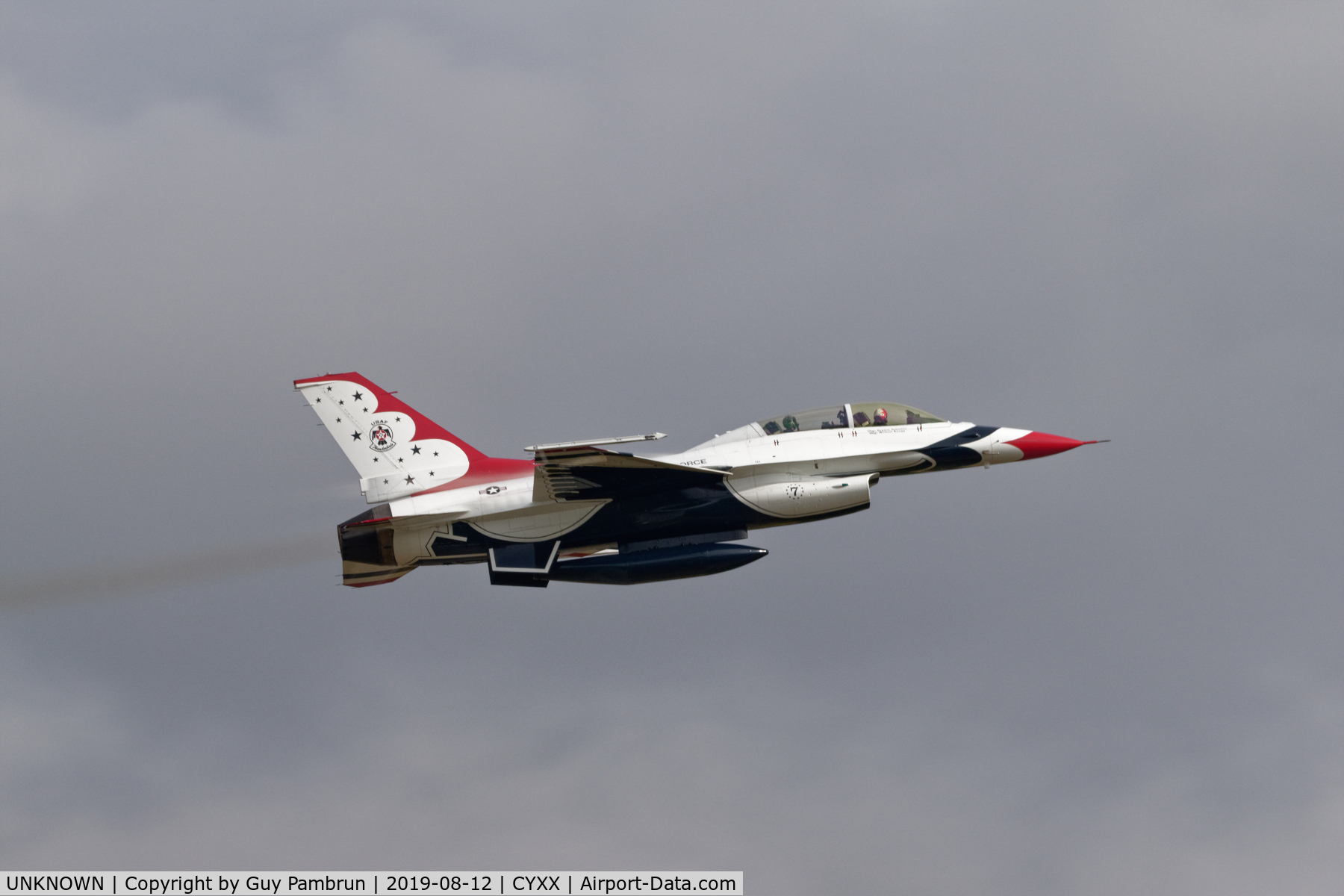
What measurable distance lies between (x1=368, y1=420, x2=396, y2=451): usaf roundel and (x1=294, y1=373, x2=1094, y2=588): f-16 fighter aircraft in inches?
1.2

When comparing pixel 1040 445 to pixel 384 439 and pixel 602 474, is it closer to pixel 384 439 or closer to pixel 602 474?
pixel 602 474

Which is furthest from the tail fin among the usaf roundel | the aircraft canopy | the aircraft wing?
the aircraft canopy

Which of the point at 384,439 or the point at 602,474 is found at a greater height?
the point at 384,439

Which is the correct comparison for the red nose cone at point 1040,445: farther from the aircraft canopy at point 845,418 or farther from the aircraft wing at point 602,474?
the aircraft wing at point 602,474

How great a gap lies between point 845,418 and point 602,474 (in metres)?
5.46

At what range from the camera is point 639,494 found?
26.6m

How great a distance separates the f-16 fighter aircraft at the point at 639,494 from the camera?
2672 cm

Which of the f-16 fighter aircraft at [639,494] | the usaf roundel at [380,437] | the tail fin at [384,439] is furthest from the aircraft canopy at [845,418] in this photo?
the usaf roundel at [380,437]

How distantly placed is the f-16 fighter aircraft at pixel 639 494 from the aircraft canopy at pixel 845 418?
0.9 inches

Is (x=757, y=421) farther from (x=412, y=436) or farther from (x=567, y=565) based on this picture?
(x=412, y=436)

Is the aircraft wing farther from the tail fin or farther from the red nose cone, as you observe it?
the red nose cone

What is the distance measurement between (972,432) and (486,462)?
1055 centimetres

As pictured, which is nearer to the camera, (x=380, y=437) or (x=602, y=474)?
(x=602, y=474)

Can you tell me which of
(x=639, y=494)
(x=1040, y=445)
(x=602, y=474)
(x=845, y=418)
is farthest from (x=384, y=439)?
(x=1040, y=445)
